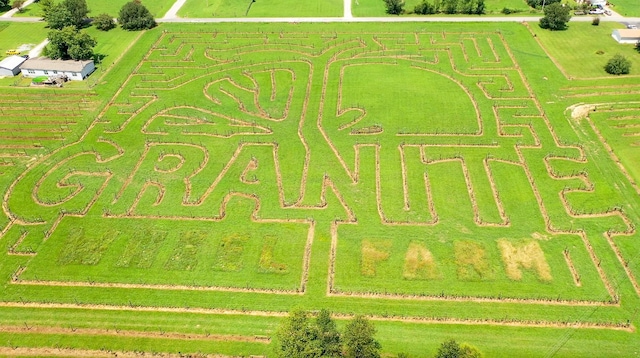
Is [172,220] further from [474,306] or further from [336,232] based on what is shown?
[474,306]

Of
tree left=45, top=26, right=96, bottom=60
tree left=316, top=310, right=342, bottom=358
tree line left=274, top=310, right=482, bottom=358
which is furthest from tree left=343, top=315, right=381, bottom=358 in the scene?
tree left=45, top=26, right=96, bottom=60

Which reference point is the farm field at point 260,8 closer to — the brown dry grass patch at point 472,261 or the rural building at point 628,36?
the rural building at point 628,36

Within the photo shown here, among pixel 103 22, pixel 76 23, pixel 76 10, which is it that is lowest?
pixel 103 22

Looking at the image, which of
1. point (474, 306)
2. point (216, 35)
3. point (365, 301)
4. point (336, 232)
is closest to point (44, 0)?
point (216, 35)

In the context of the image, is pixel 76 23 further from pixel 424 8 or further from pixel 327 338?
pixel 327 338

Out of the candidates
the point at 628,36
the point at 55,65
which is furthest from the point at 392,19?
the point at 55,65

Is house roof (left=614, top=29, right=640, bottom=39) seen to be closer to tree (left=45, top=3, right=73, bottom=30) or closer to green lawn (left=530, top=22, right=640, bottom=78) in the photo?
green lawn (left=530, top=22, right=640, bottom=78)

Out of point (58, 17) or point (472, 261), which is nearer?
point (472, 261)

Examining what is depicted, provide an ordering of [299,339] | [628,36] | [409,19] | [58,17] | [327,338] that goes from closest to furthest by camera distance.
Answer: [299,339] → [327,338] → [628,36] → [58,17] → [409,19]
